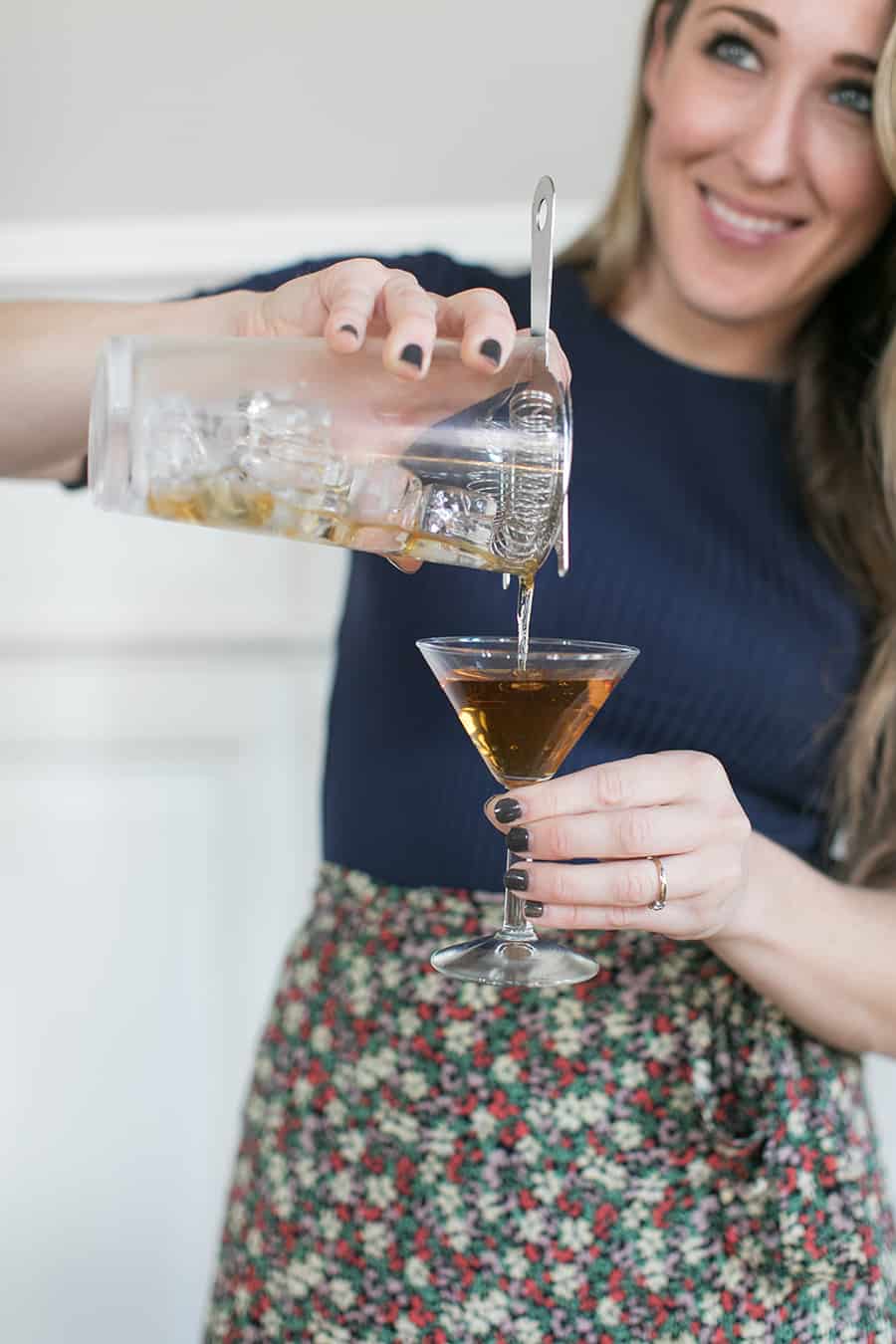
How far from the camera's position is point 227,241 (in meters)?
1.59

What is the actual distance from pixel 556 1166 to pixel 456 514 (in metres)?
0.59

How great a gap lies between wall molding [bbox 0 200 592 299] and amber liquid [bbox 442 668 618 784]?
2.83 feet

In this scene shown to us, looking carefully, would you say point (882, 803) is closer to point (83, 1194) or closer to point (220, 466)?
point (220, 466)

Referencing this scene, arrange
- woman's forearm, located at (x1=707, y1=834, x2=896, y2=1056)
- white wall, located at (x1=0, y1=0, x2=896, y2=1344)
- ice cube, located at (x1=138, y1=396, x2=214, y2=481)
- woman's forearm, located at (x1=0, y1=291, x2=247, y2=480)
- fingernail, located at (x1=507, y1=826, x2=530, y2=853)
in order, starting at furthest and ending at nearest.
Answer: white wall, located at (x1=0, y1=0, x2=896, y2=1344) < woman's forearm, located at (x1=707, y1=834, x2=896, y2=1056) < woman's forearm, located at (x1=0, y1=291, x2=247, y2=480) < fingernail, located at (x1=507, y1=826, x2=530, y2=853) < ice cube, located at (x1=138, y1=396, x2=214, y2=481)

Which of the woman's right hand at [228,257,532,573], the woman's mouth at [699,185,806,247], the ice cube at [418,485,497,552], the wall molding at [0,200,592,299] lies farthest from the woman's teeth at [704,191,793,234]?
the ice cube at [418,485,497,552]

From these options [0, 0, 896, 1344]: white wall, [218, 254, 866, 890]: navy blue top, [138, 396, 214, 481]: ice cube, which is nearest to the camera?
[138, 396, 214, 481]: ice cube

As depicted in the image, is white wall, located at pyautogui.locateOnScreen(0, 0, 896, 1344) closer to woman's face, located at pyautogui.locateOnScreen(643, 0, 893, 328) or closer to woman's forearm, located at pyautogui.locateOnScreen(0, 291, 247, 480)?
woman's face, located at pyautogui.locateOnScreen(643, 0, 893, 328)

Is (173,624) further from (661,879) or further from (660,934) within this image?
(661,879)

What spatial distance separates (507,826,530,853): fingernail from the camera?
2.59 ft

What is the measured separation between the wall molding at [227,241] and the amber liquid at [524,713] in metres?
0.86

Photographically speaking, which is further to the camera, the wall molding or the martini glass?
the wall molding

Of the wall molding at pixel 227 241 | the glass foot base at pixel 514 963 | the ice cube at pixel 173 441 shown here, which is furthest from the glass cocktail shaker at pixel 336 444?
the wall molding at pixel 227 241

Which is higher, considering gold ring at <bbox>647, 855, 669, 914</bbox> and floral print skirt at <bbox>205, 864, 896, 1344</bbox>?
gold ring at <bbox>647, 855, 669, 914</bbox>

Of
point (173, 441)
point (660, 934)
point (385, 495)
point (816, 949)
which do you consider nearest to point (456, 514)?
point (385, 495)
